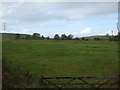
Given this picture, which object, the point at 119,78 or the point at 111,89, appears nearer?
the point at 119,78

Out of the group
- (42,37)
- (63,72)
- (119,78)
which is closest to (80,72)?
(63,72)

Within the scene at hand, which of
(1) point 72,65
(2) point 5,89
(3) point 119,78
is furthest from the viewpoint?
(1) point 72,65

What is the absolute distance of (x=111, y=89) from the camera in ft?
58.9

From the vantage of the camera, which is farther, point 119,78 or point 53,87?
point 53,87

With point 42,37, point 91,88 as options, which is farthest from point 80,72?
point 42,37

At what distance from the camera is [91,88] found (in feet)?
60.5

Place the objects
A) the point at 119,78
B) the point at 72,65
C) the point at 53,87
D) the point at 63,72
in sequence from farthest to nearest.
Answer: the point at 72,65 → the point at 63,72 → the point at 53,87 → the point at 119,78

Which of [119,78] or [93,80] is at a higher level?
[119,78]

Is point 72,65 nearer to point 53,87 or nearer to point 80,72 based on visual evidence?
point 80,72

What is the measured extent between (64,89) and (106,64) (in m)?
19.5

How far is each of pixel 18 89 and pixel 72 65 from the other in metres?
21.4

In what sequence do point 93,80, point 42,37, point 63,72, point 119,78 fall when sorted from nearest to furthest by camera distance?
point 119,78 < point 93,80 < point 63,72 < point 42,37

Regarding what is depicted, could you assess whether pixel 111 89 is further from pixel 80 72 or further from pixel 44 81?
pixel 80 72

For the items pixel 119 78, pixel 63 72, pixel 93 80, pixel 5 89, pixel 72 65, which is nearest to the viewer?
pixel 5 89
